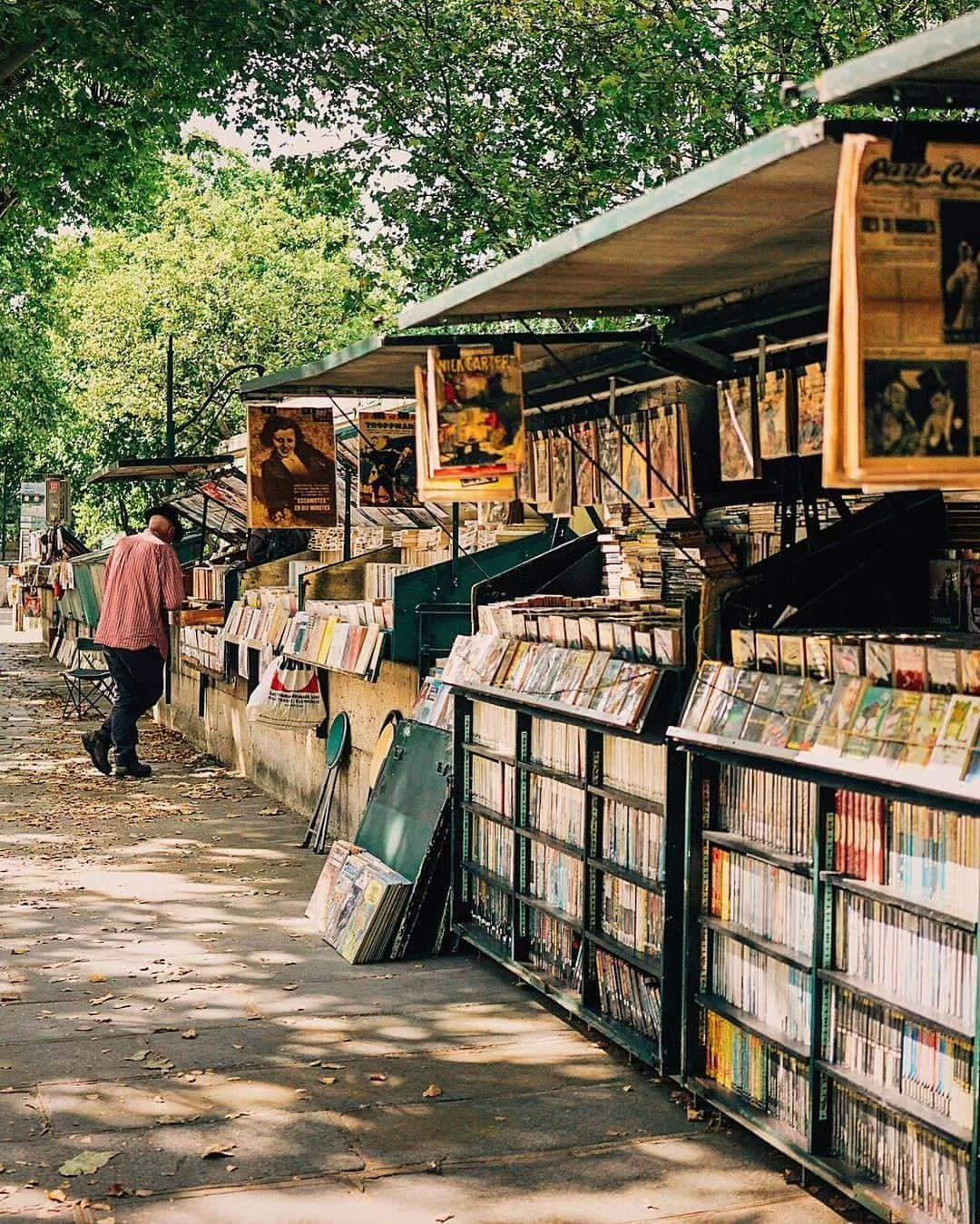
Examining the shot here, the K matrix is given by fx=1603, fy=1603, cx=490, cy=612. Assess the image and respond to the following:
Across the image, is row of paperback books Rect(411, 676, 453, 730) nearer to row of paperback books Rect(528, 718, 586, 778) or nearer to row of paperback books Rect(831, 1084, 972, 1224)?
row of paperback books Rect(528, 718, 586, 778)

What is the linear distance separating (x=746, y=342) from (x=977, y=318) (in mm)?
2474

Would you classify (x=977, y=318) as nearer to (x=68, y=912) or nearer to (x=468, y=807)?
(x=468, y=807)

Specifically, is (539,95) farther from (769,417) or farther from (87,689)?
(769,417)

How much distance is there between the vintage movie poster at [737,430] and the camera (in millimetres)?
5711

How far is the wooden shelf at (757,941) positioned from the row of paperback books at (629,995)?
0.45 metres

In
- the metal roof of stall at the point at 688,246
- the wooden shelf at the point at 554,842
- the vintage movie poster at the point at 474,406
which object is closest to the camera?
the metal roof of stall at the point at 688,246

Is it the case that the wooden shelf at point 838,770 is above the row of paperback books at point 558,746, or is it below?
above

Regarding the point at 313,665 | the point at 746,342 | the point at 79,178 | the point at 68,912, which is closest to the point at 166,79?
the point at 79,178

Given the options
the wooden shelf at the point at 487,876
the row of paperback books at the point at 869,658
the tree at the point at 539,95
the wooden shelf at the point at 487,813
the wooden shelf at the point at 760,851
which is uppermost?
the tree at the point at 539,95

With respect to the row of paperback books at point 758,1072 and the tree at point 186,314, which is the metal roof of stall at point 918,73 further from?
the tree at point 186,314

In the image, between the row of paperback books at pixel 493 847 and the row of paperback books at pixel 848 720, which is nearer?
the row of paperback books at pixel 848 720

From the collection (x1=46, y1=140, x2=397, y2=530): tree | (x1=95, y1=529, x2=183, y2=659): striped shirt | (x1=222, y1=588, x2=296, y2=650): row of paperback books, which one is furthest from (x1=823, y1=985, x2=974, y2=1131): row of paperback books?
(x1=46, y1=140, x2=397, y2=530): tree

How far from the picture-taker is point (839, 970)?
14.5 ft

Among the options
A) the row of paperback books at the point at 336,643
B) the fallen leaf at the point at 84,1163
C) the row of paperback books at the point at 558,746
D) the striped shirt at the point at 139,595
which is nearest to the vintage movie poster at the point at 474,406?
the row of paperback books at the point at 558,746
